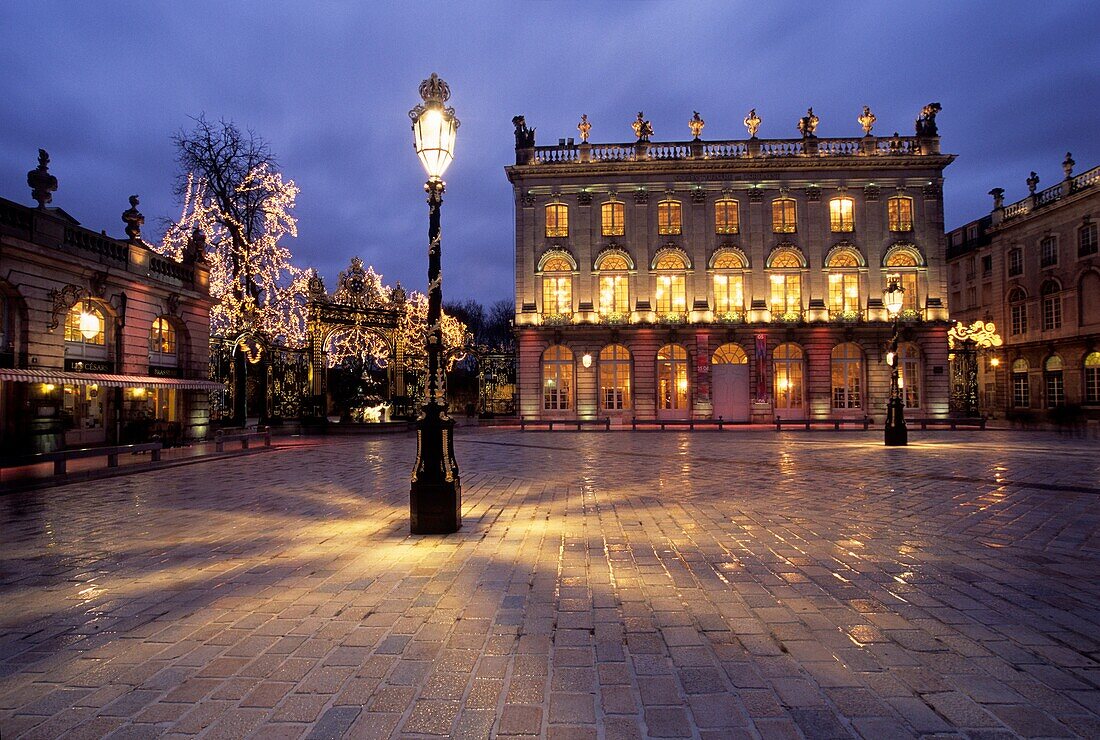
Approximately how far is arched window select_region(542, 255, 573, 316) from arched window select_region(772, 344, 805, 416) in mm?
12546

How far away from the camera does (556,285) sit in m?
33.7

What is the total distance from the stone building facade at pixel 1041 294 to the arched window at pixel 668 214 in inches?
894

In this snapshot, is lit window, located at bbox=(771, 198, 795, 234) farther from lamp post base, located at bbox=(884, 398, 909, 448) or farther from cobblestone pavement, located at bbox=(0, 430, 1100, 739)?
cobblestone pavement, located at bbox=(0, 430, 1100, 739)

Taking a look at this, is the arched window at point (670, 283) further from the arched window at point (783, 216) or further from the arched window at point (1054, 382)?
the arched window at point (1054, 382)

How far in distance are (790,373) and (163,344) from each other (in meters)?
30.6

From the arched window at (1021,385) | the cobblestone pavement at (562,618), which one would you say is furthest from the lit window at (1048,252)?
the cobblestone pavement at (562,618)

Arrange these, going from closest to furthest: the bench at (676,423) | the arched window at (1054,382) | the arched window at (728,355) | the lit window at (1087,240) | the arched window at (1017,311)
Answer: the bench at (676,423) < the lit window at (1087,240) < the arched window at (728,355) < the arched window at (1054,382) < the arched window at (1017,311)

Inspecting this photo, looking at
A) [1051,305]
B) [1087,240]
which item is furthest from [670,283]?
[1051,305]

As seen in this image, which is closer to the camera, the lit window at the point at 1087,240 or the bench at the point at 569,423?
the bench at the point at 569,423

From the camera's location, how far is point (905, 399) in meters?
32.8

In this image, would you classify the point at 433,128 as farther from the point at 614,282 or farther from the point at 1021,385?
the point at 1021,385

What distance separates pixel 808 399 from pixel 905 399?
18.5 feet

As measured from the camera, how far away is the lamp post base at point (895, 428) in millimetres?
18469

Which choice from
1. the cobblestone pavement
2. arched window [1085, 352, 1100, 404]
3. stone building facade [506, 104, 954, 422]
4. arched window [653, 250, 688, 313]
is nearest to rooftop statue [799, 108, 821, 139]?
stone building facade [506, 104, 954, 422]
